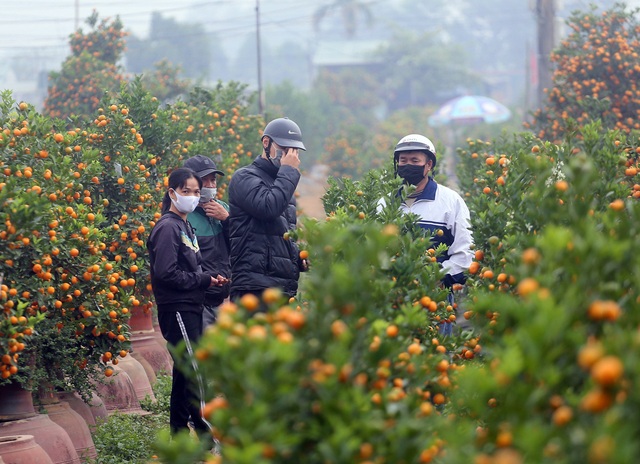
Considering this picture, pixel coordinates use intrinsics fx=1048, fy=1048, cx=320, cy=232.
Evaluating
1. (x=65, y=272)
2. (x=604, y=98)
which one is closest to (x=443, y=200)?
(x=65, y=272)

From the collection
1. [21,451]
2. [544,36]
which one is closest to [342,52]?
[544,36]

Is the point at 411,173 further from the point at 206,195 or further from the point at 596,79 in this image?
the point at 596,79

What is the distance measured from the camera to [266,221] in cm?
677

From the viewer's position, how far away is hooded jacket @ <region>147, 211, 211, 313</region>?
21.1 feet

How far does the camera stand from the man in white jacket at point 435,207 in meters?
7.06

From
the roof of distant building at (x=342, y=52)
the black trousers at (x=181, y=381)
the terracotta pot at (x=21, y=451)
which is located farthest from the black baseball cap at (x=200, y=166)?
the roof of distant building at (x=342, y=52)

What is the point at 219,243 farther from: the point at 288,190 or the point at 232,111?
the point at 232,111

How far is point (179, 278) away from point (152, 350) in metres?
3.28

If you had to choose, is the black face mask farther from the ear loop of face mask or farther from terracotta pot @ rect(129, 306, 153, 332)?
terracotta pot @ rect(129, 306, 153, 332)

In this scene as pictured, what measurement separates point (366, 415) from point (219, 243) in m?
4.29

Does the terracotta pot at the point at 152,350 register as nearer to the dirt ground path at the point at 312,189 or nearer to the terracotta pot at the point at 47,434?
the terracotta pot at the point at 47,434

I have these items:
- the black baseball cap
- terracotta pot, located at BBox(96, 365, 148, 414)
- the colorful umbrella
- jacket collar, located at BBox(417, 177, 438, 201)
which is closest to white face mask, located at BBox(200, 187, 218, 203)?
the black baseball cap

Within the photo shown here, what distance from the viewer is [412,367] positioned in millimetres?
3668

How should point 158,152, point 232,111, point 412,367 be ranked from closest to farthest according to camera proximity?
1. point 412,367
2. point 158,152
3. point 232,111
